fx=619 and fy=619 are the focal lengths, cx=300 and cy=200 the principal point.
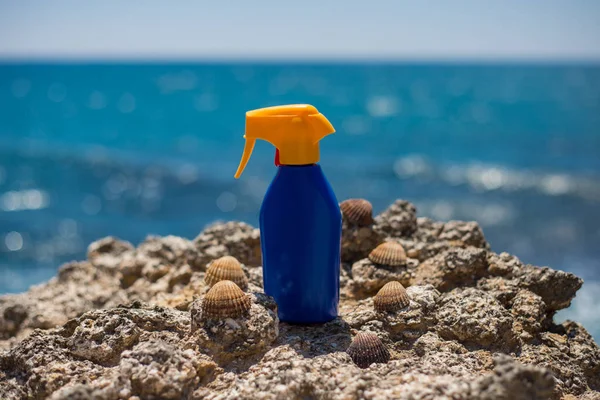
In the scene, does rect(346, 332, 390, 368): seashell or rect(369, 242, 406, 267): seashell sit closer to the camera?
rect(346, 332, 390, 368): seashell

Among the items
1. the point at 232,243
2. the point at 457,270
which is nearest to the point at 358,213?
the point at 457,270

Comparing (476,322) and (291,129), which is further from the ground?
(291,129)

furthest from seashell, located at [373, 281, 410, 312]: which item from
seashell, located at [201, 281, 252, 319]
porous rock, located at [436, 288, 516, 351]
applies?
seashell, located at [201, 281, 252, 319]

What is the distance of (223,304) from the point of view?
2.84 m

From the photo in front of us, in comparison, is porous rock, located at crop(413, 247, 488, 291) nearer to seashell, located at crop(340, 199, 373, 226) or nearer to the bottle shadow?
seashell, located at crop(340, 199, 373, 226)

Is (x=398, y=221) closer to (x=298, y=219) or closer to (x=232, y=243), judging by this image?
(x=232, y=243)

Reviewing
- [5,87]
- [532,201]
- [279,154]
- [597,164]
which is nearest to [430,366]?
[279,154]

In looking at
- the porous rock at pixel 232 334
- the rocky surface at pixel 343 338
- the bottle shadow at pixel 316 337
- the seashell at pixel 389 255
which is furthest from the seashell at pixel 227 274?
the seashell at pixel 389 255

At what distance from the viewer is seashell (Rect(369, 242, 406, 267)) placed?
3.73m

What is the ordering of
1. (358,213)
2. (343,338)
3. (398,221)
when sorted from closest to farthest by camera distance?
(343,338), (358,213), (398,221)

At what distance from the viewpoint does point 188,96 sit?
51094mm

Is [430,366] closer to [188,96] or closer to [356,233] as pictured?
[356,233]

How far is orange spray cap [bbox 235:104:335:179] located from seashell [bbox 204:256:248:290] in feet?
2.33

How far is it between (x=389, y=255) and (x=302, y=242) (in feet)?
2.60
